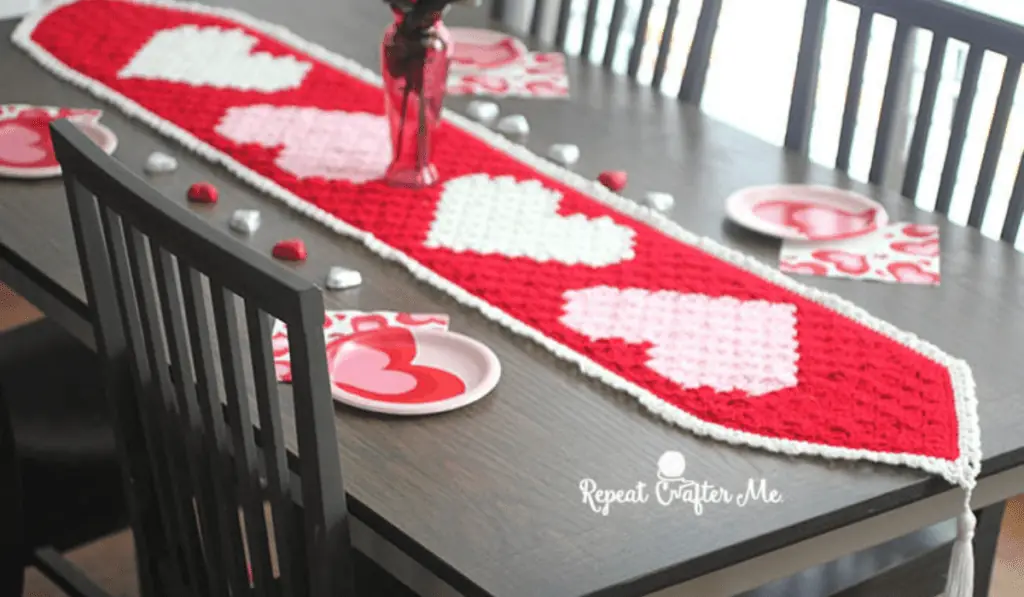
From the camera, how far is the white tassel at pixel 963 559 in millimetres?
1375

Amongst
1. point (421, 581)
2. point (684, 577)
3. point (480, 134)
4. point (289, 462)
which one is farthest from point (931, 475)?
point (480, 134)

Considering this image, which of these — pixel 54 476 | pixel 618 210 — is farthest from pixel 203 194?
pixel 618 210

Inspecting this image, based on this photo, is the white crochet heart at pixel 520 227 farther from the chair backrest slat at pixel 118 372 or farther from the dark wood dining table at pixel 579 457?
the chair backrest slat at pixel 118 372

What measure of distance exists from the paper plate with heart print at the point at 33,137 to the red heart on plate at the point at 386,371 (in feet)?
1.77

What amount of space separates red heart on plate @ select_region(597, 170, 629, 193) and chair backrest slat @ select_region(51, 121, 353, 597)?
1.94 ft

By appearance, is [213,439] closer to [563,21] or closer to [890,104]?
[890,104]

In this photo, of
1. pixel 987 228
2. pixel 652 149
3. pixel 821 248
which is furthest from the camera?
pixel 987 228

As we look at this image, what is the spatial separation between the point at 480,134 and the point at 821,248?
0.55m

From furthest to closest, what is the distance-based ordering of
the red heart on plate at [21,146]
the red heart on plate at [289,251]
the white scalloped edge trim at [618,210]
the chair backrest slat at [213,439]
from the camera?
the red heart on plate at [21,146], the red heart on plate at [289,251], the white scalloped edge trim at [618,210], the chair backrest slat at [213,439]

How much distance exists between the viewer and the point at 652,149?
207cm

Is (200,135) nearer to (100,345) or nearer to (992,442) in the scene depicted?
(100,345)


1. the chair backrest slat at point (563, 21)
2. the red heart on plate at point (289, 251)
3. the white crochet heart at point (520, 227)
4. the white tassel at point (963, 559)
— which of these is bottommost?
the white tassel at point (963, 559)

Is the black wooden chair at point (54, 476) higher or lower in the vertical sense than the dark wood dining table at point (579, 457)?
lower

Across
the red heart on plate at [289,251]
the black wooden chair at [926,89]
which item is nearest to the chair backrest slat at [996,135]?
the black wooden chair at [926,89]
